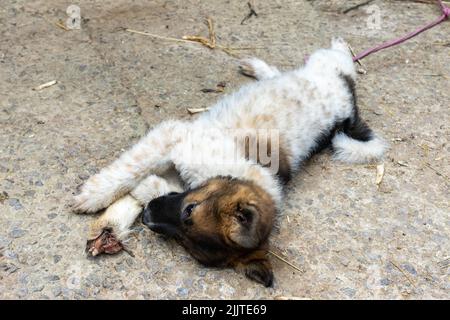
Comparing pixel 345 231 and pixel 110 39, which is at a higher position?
pixel 110 39

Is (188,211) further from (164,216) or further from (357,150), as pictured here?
(357,150)

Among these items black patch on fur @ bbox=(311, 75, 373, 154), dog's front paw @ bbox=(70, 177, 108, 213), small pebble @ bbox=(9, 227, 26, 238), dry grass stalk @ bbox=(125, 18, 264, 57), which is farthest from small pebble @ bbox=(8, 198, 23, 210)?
dry grass stalk @ bbox=(125, 18, 264, 57)

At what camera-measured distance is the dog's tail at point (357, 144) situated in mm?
4469

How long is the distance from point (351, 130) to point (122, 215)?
2.05 meters

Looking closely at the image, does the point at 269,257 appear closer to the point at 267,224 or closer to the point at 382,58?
the point at 267,224

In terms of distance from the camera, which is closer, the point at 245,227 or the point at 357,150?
the point at 245,227

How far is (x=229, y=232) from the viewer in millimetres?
3248

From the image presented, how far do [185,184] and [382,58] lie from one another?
282 centimetres

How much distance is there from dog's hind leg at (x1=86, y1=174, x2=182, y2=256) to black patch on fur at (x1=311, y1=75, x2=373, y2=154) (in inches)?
50.0

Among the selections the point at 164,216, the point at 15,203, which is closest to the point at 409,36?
the point at 164,216

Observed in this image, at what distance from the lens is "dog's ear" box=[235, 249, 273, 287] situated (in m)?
3.33

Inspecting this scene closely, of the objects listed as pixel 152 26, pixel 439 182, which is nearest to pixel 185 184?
pixel 439 182

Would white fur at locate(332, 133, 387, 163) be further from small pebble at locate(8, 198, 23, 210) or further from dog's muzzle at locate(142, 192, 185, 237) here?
small pebble at locate(8, 198, 23, 210)

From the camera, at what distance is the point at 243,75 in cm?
529
